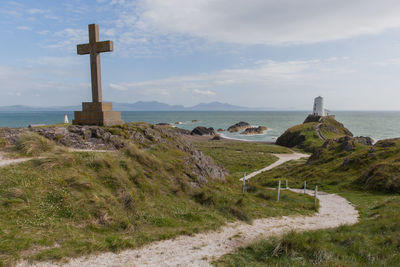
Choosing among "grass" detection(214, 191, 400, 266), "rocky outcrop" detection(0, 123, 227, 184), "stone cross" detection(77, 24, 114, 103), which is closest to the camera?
"grass" detection(214, 191, 400, 266)

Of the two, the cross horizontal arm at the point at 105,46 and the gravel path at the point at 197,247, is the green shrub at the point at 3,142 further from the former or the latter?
the gravel path at the point at 197,247

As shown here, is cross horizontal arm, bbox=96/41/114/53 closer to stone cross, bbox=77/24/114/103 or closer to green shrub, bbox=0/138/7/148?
stone cross, bbox=77/24/114/103

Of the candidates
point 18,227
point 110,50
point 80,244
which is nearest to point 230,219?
point 80,244

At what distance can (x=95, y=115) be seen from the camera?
18.2 meters

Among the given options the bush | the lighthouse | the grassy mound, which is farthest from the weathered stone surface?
the lighthouse

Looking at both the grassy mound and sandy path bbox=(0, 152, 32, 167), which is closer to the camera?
sandy path bbox=(0, 152, 32, 167)

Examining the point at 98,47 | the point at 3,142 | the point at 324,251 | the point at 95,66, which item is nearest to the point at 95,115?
the point at 95,66

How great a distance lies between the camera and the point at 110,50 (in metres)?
17.5

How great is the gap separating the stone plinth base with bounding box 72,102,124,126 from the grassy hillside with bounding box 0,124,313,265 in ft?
6.34

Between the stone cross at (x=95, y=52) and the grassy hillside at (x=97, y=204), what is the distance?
351cm

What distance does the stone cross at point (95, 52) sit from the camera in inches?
697

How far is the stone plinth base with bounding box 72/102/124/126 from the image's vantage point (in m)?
18.0

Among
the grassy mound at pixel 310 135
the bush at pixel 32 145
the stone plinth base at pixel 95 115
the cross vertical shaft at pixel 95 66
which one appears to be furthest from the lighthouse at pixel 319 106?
the bush at pixel 32 145

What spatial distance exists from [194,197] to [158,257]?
240 inches
